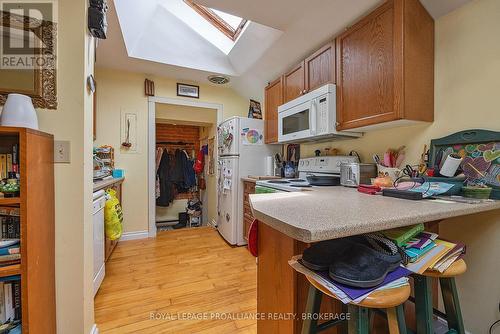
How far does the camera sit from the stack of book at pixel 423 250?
803 mm

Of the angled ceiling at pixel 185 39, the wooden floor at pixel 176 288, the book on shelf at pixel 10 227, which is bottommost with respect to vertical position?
the wooden floor at pixel 176 288

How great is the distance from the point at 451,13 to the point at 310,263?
174 cm

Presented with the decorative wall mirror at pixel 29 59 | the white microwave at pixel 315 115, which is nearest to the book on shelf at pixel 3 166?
the decorative wall mirror at pixel 29 59

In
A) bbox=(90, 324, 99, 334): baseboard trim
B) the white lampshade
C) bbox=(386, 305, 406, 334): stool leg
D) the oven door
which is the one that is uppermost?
the oven door

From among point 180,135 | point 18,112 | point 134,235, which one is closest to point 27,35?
point 18,112

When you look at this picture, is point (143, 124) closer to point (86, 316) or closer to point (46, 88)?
point (46, 88)

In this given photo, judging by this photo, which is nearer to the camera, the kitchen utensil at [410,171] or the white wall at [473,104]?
the white wall at [473,104]

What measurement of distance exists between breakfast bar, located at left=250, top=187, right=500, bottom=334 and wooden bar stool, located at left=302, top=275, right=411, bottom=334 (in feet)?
0.29

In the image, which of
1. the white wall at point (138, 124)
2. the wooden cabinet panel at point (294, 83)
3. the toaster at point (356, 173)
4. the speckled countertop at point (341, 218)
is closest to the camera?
the speckled countertop at point (341, 218)

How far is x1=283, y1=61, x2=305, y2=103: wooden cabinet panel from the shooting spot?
7.27 ft

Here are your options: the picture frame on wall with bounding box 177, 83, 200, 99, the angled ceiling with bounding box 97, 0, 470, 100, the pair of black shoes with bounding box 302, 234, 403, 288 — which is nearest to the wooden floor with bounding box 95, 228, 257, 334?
the pair of black shoes with bounding box 302, 234, 403, 288

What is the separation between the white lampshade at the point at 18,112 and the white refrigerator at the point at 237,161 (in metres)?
1.96

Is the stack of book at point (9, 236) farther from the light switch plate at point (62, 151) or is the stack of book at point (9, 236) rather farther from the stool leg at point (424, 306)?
the stool leg at point (424, 306)

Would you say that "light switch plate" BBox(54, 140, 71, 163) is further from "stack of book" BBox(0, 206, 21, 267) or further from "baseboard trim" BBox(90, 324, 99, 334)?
"baseboard trim" BBox(90, 324, 99, 334)
